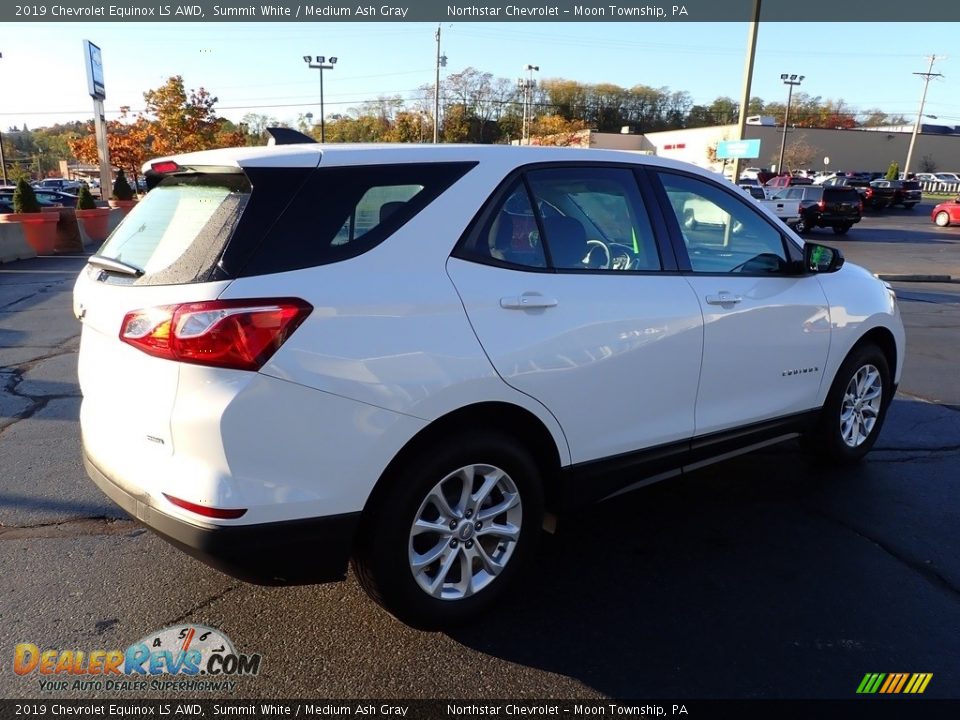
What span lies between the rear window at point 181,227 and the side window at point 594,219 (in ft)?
4.02

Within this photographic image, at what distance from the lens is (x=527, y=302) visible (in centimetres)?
273

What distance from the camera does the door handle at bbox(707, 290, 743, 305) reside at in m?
3.40

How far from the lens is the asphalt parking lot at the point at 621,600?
2.56 m

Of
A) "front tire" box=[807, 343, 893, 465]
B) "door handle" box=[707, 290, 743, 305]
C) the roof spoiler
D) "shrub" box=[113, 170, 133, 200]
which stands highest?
the roof spoiler

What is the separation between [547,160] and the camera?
120 inches

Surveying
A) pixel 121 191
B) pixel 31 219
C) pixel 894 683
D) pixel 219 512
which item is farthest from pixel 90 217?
pixel 894 683

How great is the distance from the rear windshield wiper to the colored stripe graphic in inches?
118

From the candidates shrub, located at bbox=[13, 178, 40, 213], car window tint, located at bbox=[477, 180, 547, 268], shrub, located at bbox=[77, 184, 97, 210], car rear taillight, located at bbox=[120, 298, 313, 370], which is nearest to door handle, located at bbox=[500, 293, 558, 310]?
car window tint, located at bbox=[477, 180, 547, 268]

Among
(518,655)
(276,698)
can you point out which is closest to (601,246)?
(518,655)

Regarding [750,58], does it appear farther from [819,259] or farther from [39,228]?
[39,228]

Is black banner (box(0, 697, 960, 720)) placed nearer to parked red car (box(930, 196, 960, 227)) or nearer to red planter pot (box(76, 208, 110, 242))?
red planter pot (box(76, 208, 110, 242))

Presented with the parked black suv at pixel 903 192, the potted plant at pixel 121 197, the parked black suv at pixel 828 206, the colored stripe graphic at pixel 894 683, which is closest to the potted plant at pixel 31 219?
the potted plant at pixel 121 197

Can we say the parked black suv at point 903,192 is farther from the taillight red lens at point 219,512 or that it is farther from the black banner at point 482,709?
the taillight red lens at point 219,512

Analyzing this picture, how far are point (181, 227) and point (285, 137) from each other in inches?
31.0
